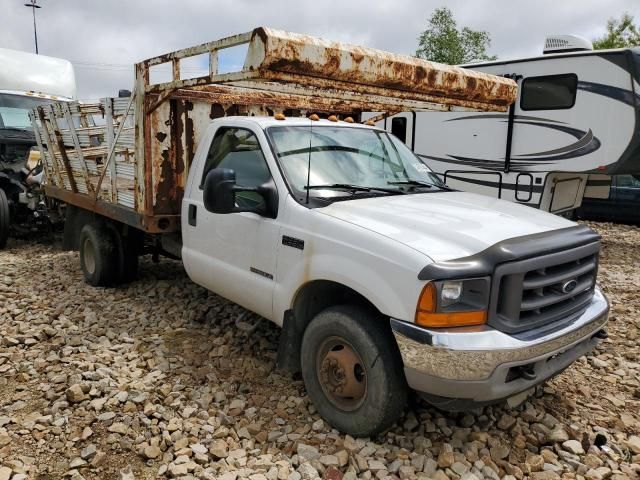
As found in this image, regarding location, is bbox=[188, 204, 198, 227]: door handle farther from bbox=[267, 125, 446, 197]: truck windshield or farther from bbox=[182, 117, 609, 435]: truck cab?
bbox=[267, 125, 446, 197]: truck windshield

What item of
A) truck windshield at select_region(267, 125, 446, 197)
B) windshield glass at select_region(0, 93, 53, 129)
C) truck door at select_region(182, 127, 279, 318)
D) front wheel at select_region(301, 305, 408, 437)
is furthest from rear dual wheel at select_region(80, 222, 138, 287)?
windshield glass at select_region(0, 93, 53, 129)

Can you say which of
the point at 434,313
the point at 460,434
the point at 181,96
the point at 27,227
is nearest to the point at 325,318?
the point at 434,313

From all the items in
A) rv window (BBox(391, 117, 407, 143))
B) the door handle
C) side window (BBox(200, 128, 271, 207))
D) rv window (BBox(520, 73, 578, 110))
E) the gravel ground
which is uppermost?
rv window (BBox(520, 73, 578, 110))

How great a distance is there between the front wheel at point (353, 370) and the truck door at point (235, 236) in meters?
0.57

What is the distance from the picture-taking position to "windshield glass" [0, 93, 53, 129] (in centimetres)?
934

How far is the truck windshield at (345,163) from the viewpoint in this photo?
3645 millimetres

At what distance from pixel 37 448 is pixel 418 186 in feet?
10.1

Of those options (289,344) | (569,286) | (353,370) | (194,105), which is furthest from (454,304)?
(194,105)

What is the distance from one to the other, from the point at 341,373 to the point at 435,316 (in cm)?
79

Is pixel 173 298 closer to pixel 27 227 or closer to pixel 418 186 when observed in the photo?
pixel 418 186

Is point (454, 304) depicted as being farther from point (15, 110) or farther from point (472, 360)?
point (15, 110)

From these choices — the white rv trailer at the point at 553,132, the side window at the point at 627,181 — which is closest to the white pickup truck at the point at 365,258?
the white rv trailer at the point at 553,132

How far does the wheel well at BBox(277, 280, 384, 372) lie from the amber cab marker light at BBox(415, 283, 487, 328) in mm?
710

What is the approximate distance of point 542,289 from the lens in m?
2.91
